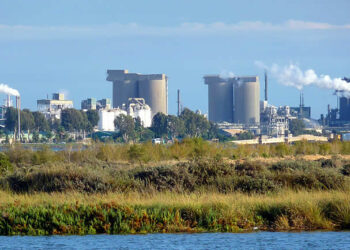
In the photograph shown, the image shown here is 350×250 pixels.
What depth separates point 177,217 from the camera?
68.0ft

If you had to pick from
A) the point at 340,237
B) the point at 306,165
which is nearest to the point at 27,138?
the point at 306,165

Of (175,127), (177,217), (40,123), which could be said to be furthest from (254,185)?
(40,123)

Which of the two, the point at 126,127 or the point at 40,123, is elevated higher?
the point at 40,123

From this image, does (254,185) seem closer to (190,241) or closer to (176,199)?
(176,199)

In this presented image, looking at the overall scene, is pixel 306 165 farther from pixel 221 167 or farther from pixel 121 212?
pixel 121 212

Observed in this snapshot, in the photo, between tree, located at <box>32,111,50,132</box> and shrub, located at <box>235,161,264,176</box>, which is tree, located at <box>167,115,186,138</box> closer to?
tree, located at <box>32,111,50,132</box>

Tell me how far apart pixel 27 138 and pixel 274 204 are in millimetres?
171851

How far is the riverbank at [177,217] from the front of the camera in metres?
20.6

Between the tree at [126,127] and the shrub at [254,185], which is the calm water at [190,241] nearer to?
the shrub at [254,185]

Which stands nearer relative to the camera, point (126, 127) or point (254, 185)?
point (254, 185)

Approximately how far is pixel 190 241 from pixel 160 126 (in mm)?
171537

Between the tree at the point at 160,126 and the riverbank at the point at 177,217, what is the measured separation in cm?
16798

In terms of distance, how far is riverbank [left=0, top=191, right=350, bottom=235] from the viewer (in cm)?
2061

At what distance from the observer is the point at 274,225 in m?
21.0
